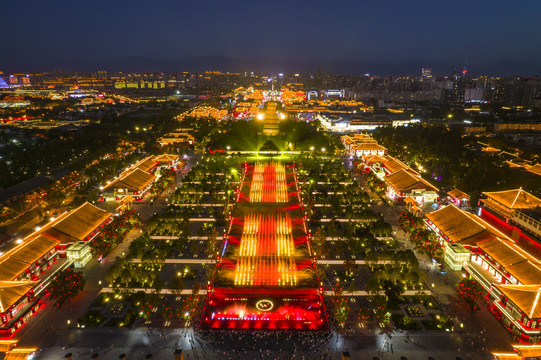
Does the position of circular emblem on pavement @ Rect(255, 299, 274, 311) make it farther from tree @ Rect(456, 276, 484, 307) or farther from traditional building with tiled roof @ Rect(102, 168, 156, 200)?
traditional building with tiled roof @ Rect(102, 168, 156, 200)

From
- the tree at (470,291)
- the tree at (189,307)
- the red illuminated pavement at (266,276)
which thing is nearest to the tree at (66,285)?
the tree at (189,307)

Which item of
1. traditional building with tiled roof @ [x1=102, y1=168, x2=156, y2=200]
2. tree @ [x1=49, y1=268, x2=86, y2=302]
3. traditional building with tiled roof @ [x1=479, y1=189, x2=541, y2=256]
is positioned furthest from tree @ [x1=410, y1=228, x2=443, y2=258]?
traditional building with tiled roof @ [x1=102, y1=168, x2=156, y2=200]

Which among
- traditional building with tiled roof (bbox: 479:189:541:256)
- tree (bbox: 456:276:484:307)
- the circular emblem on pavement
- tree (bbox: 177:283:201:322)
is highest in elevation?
traditional building with tiled roof (bbox: 479:189:541:256)

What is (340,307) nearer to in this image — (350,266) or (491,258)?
(350,266)

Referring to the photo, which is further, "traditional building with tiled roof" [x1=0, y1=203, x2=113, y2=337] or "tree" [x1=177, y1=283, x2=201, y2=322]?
"tree" [x1=177, y1=283, x2=201, y2=322]

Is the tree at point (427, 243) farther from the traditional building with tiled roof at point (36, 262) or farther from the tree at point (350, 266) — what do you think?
the traditional building with tiled roof at point (36, 262)

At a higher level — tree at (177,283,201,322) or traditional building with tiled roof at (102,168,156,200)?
traditional building with tiled roof at (102,168,156,200)
